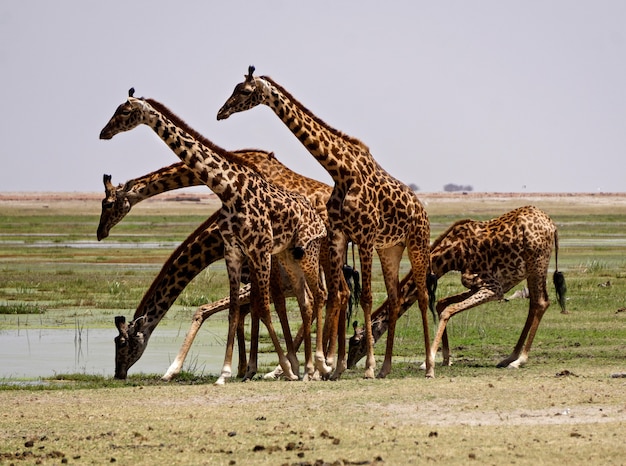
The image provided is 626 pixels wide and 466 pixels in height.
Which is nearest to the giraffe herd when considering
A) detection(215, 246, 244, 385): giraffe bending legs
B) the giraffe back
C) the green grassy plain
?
detection(215, 246, 244, 385): giraffe bending legs

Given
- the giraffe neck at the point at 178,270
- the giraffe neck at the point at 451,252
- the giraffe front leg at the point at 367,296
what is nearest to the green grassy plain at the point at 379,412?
the giraffe front leg at the point at 367,296

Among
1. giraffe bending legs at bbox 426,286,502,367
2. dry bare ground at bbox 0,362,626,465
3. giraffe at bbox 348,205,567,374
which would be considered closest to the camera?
dry bare ground at bbox 0,362,626,465

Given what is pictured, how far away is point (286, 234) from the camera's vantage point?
13.9m

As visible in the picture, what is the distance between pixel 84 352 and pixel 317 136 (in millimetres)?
5406

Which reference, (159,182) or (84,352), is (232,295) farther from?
(84,352)

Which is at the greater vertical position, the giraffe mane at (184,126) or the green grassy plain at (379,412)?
the giraffe mane at (184,126)

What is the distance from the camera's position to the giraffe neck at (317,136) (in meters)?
13.8

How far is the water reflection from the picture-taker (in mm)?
15859

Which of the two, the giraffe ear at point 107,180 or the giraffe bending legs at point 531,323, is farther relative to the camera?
the giraffe bending legs at point 531,323

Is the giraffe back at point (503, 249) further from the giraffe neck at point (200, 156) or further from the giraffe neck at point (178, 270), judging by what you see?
the giraffe neck at point (200, 156)

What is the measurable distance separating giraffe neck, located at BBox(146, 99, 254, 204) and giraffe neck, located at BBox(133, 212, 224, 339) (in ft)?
5.50

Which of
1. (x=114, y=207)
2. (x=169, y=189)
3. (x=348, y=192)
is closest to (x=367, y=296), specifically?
(x=348, y=192)

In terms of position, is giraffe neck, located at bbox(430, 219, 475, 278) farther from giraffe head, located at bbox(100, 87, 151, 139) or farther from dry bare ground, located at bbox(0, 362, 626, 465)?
giraffe head, located at bbox(100, 87, 151, 139)

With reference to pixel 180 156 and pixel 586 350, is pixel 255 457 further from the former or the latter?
pixel 586 350
